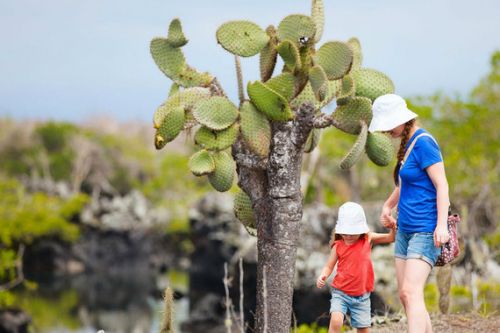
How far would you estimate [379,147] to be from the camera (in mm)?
5723

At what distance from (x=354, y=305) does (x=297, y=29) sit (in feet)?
6.22

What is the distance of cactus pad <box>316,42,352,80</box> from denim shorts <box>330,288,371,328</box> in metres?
1.49

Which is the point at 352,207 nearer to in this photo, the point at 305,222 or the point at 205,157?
the point at 205,157

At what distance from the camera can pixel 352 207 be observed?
212 inches

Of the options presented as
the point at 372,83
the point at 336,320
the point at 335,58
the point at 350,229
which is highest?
the point at 335,58

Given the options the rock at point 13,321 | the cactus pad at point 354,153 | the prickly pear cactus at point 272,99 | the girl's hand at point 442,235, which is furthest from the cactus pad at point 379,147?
the rock at point 13,321

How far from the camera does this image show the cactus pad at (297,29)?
555 centimetres

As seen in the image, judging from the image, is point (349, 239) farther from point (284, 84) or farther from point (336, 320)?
point (284, 84)

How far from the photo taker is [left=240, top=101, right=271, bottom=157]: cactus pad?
567 cm

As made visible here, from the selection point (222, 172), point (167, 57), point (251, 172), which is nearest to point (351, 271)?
point (251, 172)

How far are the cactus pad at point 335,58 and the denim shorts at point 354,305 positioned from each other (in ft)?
4.90

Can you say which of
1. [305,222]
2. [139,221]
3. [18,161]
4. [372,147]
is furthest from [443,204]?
[18,161]

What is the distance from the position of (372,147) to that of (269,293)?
4.05 ft

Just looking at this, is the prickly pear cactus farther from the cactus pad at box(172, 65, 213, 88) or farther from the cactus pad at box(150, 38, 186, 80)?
the cactus pad at box(150, 38, 186, 80)
